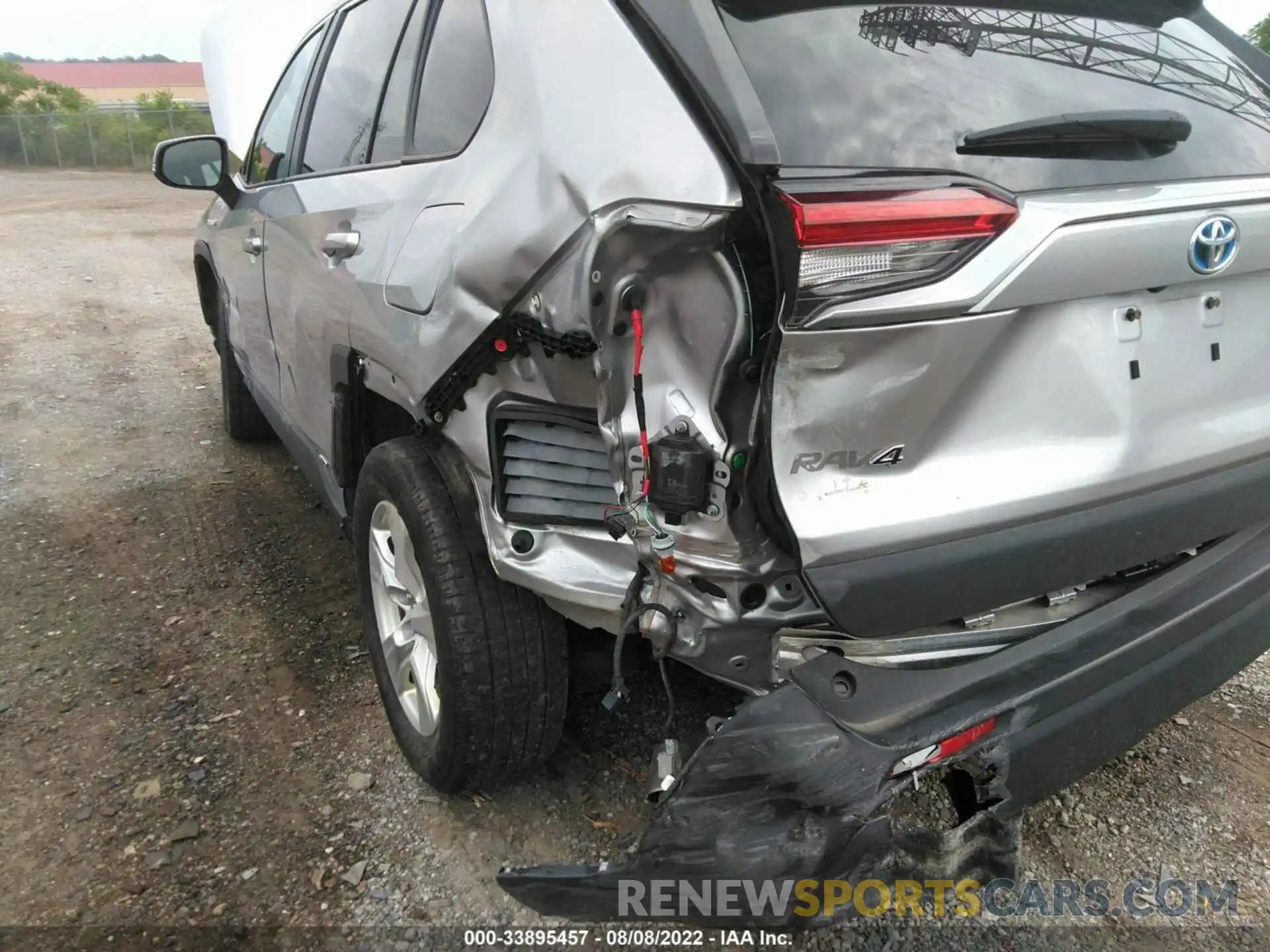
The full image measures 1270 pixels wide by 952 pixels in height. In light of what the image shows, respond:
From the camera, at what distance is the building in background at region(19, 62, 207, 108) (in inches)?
2122

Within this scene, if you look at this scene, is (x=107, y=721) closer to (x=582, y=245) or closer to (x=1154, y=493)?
(x=582, y=245)

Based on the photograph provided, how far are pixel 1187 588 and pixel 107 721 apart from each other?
9.58 ft

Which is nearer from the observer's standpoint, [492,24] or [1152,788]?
[492,24]

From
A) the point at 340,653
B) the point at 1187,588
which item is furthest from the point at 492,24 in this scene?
the point at 340,653

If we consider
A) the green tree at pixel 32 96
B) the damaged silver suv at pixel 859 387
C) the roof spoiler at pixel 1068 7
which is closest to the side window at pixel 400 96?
the damaged silver suv at pixel 859 387

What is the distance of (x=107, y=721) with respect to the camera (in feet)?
9.13

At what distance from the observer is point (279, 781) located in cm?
253

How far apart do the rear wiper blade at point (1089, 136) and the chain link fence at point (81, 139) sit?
32218 millimetres

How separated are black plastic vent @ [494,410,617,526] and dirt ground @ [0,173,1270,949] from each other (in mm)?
952

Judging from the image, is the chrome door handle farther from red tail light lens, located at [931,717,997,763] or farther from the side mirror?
red tail light lens, located at [931,717,997,763]

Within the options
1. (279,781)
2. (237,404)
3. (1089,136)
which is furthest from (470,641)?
(237,404)

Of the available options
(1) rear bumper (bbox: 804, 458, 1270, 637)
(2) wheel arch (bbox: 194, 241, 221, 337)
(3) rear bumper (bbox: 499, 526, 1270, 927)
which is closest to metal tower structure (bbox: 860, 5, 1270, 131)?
(1) rear bumper (bbox: 804, 458, 1270, 637)

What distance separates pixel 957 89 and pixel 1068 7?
0.43 metres

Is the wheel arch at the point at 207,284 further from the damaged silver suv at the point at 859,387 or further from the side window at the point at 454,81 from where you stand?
the damaged silver suv at the point at 859,387
